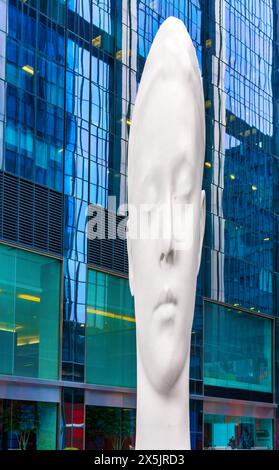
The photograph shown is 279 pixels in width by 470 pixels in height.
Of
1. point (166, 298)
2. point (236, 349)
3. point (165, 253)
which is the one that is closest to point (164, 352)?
point (166, 298)

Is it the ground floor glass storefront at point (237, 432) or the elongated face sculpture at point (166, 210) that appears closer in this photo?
the elongated face sculpture at point (166, 210)

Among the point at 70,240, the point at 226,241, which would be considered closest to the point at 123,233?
the point at 70,240

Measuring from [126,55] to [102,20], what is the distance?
6.71 feet

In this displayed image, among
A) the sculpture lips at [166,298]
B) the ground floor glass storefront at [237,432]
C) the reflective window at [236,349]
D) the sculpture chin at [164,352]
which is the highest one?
the reflective window at [236,349]

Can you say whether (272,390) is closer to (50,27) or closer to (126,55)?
(126,55)

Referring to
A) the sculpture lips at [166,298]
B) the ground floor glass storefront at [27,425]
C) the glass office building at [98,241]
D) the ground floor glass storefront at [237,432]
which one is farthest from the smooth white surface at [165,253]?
the ground floor glass storefront at [237,432]

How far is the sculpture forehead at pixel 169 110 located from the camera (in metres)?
12.0

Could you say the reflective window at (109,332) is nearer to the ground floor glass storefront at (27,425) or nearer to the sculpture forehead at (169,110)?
the ground floor glass storefront at (27,425)

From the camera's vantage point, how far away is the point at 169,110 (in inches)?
474

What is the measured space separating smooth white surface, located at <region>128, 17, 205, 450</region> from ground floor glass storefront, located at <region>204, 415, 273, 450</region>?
98.8 feet

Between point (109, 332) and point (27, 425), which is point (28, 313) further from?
point (109, 332)

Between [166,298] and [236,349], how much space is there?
33457mm

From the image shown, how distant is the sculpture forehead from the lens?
1198cm

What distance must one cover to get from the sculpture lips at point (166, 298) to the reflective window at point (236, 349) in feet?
99.9
